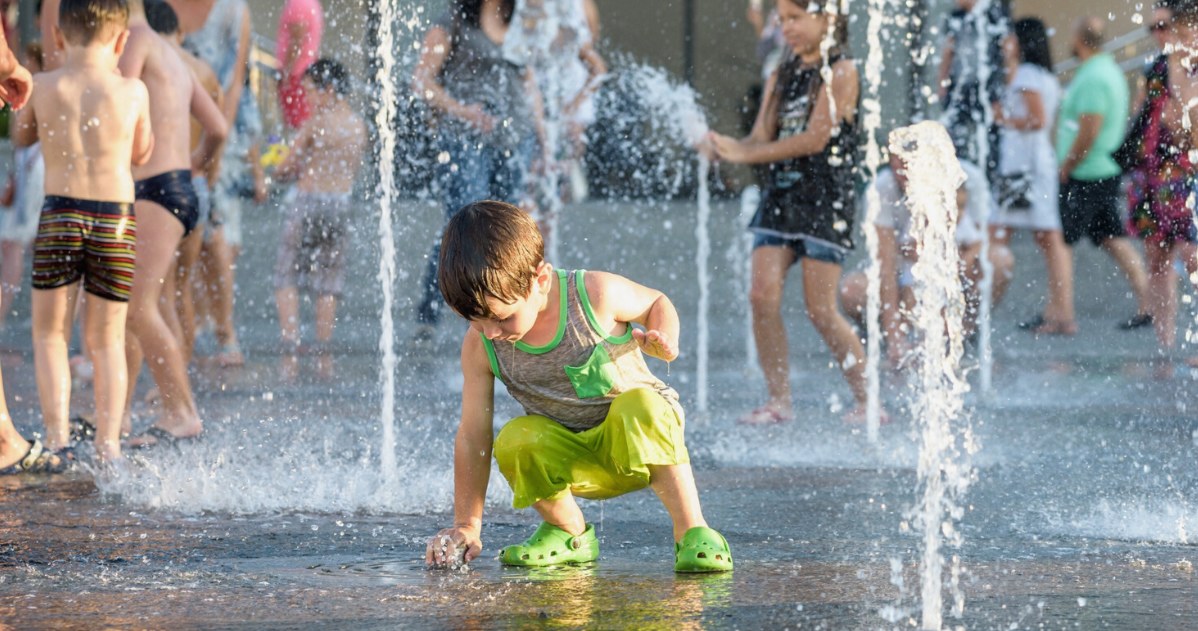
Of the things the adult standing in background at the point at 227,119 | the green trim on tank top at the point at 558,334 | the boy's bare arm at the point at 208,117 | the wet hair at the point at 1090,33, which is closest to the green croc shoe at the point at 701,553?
the green trim on tank top at the point at 558,334

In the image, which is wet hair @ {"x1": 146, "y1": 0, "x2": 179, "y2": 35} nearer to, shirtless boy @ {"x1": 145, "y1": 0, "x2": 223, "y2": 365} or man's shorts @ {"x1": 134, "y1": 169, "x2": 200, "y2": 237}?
shirtless boy @ {"x1": 145, "y1": 0, "x2": 223, "y2": 365}

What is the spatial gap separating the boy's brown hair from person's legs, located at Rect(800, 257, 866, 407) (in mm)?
3120

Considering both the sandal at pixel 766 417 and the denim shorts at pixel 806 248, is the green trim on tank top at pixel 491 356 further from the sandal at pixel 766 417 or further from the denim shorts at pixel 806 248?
the denim shorts at pixel 806 248

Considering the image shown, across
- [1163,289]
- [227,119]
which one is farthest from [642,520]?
[1163,289]

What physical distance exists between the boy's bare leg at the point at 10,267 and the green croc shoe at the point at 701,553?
6.35 meters

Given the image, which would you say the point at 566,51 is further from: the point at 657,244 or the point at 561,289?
the point at 561,289

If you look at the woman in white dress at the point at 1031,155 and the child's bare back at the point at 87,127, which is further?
the woman in white dress at the point at 1031,155

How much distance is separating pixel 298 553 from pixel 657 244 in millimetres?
8419

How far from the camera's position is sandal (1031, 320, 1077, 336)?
31.5 feet

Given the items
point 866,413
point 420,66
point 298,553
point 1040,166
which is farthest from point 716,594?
point 1040,166

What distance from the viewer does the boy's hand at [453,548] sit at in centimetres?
349

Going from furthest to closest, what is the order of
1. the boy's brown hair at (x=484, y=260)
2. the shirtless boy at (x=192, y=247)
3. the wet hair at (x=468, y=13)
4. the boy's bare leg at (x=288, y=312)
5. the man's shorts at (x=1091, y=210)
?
1. the man's shorts at (x=1091, y=210)
2. the boy's bare leg at (x=288, y=312)
3. the wet hair at (x=468, y=13)
4. the shirtless boy at (x=192, y=247)
5. the boy's brown hair at (x=484, y=260)

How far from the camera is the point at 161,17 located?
20.6 ft

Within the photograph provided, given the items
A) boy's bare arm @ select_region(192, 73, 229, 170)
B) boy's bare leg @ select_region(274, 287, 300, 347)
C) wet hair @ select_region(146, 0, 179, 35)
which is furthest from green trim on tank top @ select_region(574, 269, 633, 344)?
boy's bare leg @ select_region(274, 287, 300, 347)
